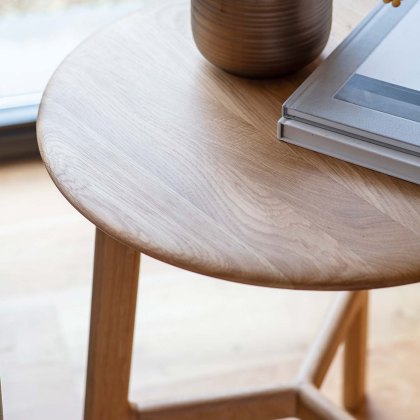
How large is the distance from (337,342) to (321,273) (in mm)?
448

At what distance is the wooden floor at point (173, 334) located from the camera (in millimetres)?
1197

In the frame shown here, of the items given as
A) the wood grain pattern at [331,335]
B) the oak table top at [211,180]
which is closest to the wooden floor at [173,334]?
the wood grain pattern at [331,335]

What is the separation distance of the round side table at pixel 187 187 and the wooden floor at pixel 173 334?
22 centimetres

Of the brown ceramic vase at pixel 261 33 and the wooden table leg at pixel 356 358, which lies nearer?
the brown ceramic vase at pixel 261 33

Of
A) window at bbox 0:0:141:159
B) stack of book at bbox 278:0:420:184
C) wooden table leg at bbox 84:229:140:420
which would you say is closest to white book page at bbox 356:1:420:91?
stack of book at bbox 278:0:420:184

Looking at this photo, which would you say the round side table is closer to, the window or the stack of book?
the stack of book

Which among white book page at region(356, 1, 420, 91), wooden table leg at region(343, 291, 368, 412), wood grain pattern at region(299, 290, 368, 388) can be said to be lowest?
wooden table leg at region(343, 291, 368, 412)

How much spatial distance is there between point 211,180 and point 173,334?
0.57m

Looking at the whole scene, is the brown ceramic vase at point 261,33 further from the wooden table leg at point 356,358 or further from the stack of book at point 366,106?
the wooden table leg at point 356,358

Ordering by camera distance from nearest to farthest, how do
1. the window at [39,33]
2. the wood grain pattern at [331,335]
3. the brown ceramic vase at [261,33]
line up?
1. the brown ceramic vase at [261,33]
2. the wood grain pattern at [331,335]
3. the window at [39,33]

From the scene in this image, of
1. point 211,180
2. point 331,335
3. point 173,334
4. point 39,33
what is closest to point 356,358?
point 331,335

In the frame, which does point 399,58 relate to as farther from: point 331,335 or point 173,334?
point 173,334

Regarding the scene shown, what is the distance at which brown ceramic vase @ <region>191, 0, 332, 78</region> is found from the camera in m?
0.79

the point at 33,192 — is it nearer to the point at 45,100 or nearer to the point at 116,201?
the point at 45,100
